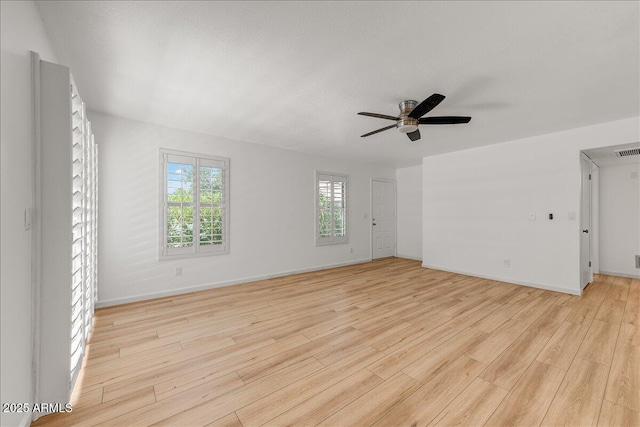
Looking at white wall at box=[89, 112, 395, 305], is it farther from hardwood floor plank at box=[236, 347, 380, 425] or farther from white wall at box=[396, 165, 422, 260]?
hardwood floor plank at box=[236, 347, 380, 425]

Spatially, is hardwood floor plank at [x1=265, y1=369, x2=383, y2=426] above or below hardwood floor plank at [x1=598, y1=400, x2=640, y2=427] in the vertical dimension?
below

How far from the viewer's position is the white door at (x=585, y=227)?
3.94m

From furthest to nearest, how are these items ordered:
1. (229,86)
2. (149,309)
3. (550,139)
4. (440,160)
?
(440,160) < (550,139) < (149,309) < (229,86)

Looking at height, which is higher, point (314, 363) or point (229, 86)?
point (229, 86)

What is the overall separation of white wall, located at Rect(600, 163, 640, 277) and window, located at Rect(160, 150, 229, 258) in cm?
739

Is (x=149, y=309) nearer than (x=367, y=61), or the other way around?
(x=367, y=61)

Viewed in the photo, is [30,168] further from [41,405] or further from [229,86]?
[229,86]

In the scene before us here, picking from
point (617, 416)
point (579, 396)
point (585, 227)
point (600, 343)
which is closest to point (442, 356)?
point (579, 396)

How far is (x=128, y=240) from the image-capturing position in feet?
11.7

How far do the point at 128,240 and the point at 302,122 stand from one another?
2.95 metres

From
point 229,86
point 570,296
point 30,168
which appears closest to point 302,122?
point 229,86

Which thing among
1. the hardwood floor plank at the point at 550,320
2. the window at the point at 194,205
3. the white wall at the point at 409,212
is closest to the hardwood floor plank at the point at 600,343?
the hardwood floor plank at the point at 550,320

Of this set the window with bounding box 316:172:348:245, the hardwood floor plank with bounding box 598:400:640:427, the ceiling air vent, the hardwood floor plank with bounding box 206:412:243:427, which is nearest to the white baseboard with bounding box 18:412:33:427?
the hardwood floor plank with bounding box 206:412:243:427

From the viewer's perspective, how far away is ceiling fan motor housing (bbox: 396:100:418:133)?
2.87 metres
